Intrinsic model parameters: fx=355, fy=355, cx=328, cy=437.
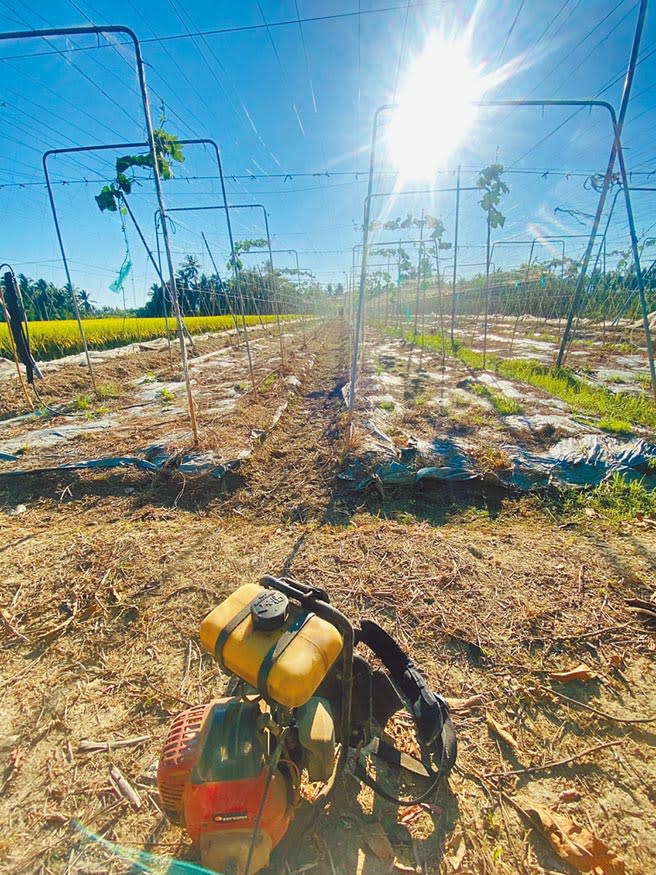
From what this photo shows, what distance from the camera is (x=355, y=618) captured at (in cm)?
209

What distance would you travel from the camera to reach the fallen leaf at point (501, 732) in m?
1.52

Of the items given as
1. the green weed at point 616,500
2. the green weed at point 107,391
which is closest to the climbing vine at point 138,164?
the green weed at point 107,391

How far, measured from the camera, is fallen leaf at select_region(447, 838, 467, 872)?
1.17 m

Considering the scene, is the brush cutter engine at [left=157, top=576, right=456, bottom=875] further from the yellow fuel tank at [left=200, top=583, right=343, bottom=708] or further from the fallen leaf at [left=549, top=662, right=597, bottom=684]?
the fallen leaf at [left=549, top=662, right=597, bottom=684]

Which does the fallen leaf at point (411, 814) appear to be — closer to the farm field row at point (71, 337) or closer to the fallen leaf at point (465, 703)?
the fallen leaf at point (465, 703)

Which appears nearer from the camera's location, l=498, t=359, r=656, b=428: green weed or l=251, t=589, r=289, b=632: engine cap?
l=251, t=589, r=289, b=632: engine cap

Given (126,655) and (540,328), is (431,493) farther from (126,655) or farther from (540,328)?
(540,328)

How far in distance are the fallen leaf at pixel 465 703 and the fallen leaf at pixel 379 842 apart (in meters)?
0.56

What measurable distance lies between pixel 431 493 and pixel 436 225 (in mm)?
11826

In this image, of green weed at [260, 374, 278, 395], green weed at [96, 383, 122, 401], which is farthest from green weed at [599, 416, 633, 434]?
green weed at [96, 383, 122, 401]

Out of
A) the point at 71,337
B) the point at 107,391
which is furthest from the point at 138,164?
the point at 71,337

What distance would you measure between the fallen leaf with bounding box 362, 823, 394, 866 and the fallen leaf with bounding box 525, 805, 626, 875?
0.53 metres

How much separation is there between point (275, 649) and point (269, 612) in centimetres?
9

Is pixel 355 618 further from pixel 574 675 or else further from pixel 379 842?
pixel 574 675
